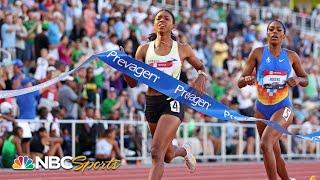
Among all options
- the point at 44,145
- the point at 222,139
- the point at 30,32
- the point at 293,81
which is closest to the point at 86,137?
the point at 44,145

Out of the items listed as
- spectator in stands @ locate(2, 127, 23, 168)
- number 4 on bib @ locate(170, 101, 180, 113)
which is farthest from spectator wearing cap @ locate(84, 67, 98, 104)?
number 4 on bib @ locate(170, 101, 180, 113)

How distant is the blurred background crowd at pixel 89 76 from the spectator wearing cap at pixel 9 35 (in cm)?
2

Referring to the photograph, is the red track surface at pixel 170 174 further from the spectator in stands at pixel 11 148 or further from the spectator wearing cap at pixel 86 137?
the spectator wearing cap at pixel 86 137

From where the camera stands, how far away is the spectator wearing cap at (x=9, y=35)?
19062 mm

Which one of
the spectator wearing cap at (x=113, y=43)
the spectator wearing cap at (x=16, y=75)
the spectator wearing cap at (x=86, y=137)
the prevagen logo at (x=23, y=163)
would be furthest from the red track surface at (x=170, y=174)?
the spectator wearing cap at (x=113, y=43)

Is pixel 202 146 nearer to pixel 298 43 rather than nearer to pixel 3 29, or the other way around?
pixel 3 29

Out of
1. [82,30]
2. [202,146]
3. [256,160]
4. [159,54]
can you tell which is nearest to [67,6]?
[82,30]

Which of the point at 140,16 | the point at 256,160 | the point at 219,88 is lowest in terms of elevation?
the point at 256,160

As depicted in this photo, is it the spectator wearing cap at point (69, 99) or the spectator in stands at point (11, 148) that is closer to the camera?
the spectator in stands at point (11, 148)

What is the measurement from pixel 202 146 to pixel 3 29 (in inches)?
223

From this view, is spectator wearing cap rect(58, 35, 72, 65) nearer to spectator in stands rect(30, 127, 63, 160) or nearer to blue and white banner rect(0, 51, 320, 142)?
spectator in stands rect(30, 127, 63, 160)

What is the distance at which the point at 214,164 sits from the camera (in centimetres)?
2109

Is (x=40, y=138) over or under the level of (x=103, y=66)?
under

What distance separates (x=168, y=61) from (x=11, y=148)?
6.30 metres
